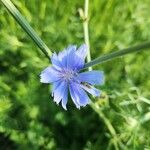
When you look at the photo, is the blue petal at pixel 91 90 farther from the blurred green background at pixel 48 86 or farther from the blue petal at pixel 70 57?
the blurred green background at pixel 48 86

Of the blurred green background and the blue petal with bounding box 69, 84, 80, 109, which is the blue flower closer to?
the blue petal with bounding box 69, 84, 80, 109

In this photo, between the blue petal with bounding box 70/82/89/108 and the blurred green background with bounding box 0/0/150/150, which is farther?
the blurred green background with bounding box 0/0/150/150

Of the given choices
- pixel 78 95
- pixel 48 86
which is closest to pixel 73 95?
pixel 78 95

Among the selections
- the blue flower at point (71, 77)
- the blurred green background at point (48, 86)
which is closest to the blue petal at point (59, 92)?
the blue flower at point (71, 77)

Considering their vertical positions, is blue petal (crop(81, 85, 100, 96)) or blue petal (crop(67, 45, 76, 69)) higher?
Result: blue petal (crop(67, 45, 76, 69))

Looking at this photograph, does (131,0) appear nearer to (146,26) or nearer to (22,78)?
(146,26)

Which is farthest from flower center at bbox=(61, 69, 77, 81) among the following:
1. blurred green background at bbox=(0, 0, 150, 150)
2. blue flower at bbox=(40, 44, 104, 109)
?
blurred green background at bbox=(0, 0, 150, 150)
